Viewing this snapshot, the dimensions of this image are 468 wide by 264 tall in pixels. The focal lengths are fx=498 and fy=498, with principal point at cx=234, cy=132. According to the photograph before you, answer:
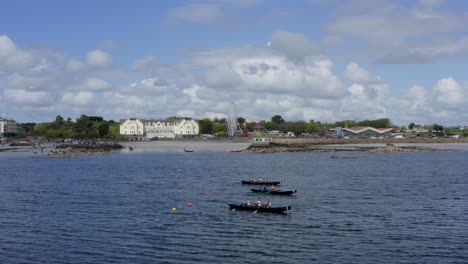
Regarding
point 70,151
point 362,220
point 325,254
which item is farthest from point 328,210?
point 70,151

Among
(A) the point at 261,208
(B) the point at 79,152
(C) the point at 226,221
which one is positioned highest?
(B) the point at 79,152

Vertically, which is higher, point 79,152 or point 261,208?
point 79,152

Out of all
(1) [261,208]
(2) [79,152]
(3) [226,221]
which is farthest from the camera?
(2) [79,152]

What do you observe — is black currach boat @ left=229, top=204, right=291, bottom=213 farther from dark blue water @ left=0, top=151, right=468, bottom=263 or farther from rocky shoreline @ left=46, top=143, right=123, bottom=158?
rocky shoreline @ left=46, top=143, right=123, bottom=158

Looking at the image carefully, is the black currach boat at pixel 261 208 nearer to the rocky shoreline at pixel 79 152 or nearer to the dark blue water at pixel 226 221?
the dark blue water at pixel 226 221

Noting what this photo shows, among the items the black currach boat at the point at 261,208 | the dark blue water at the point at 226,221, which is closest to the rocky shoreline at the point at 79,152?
the dark blue water at the point at 226,221

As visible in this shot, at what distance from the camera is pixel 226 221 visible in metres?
42.7

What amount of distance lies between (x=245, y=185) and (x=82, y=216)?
2714 cm

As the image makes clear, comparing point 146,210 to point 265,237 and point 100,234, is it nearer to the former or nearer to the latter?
point 100,234

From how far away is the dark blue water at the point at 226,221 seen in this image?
108 ft

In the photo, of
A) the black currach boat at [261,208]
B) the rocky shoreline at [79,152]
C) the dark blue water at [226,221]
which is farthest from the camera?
the rocky shoreline at [79,152]

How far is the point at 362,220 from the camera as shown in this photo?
42250mm

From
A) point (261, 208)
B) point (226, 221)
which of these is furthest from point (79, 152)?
point (226, 221)

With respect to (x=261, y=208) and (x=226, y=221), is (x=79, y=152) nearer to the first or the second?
(x=261, y=208)
